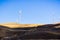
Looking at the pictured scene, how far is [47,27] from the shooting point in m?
2.00

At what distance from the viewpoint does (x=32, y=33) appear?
6.31 ft

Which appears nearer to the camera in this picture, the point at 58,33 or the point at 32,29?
the point at 58,33

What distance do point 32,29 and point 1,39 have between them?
45 centimetres

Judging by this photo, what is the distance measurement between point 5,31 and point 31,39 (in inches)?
15.1

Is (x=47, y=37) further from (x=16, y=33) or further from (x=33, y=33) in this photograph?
(x=16, y=33)

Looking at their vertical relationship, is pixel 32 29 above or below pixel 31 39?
above

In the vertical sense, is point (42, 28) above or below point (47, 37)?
above

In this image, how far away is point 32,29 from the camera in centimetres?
200

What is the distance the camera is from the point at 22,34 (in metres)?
1.94

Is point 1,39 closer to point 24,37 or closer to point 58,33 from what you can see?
point 24,37

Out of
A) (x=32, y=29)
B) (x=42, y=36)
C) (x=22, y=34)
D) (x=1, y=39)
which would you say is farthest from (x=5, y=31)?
(x=42, y=36)

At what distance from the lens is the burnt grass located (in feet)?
6.18

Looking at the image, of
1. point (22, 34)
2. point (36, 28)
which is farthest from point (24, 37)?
point (36, 28)

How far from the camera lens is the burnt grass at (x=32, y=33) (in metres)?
1.88
